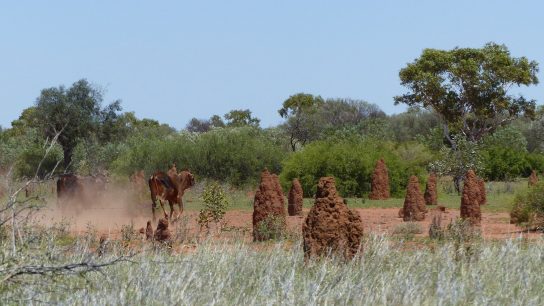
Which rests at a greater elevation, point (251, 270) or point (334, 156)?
point (334, 156)

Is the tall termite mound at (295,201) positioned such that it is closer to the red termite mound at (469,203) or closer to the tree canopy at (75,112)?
the red termite mound at (469,203)

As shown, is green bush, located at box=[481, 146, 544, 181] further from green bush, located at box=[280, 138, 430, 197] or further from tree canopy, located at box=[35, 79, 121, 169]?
tree canopy, located at box=[35, 79, 121, 169]

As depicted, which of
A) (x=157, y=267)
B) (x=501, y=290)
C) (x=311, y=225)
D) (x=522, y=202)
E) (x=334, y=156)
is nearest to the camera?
(x=501, y=290)

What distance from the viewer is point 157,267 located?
28.3ft

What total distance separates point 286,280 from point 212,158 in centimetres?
3311

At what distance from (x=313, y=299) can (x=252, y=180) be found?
33107 mm

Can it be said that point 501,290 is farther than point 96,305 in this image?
Yes

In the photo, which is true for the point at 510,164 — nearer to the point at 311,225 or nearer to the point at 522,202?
the point at 522,202

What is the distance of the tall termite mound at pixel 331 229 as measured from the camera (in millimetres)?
10836

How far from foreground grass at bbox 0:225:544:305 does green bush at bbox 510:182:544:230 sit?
349 inches

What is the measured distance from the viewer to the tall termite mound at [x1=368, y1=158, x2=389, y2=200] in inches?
1280

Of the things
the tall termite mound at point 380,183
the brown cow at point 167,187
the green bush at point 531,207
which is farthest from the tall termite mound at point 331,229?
the tall termite mound at point 380,183

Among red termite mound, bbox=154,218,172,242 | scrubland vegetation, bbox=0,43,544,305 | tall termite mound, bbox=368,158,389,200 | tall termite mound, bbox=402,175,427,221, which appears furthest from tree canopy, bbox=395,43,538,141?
red termite mound, bbox=154,218,172,242

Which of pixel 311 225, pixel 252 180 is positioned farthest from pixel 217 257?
pixel 252 180
